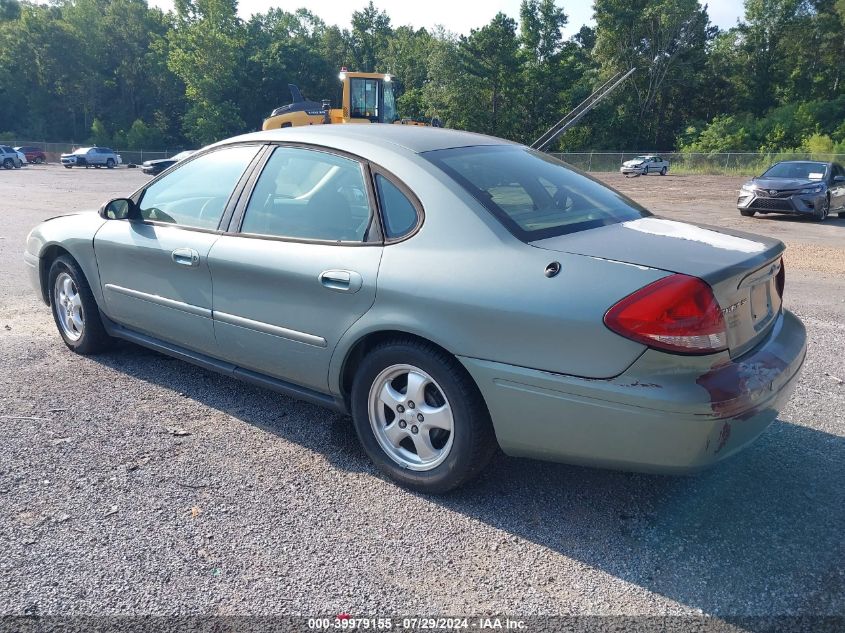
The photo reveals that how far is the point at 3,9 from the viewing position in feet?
304

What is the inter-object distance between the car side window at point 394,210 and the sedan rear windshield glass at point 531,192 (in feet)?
0.79

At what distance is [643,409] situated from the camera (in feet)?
8.51

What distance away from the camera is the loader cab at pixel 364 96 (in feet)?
80.5

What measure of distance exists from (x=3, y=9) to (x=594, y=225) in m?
113

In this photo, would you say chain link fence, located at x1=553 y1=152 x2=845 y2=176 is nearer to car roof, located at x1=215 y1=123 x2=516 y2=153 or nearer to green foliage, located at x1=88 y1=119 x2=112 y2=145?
car roof, located at x1=215 y1=123 x2=516 y2=153

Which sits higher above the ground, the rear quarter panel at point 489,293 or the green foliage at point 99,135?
the rear quarter panel at point 489,293

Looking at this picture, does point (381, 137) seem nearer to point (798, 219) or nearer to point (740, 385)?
point (740, 385)

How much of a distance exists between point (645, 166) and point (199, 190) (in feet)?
135

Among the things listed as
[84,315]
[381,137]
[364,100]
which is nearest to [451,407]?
[381,137]

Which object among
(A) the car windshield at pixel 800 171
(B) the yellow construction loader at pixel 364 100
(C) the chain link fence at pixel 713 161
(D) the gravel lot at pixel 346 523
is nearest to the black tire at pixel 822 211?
(A) the car windshield at pixel 800 171

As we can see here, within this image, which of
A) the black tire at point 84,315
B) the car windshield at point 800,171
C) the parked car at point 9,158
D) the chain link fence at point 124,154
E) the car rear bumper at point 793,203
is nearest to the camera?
the black tire at point 84,315

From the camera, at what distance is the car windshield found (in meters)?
16.2

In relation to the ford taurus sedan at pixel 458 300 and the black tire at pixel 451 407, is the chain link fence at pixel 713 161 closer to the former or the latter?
the ford taurus sedan at pixel 458 300

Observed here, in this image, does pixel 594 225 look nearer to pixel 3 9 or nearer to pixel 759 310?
pixel 759 310
